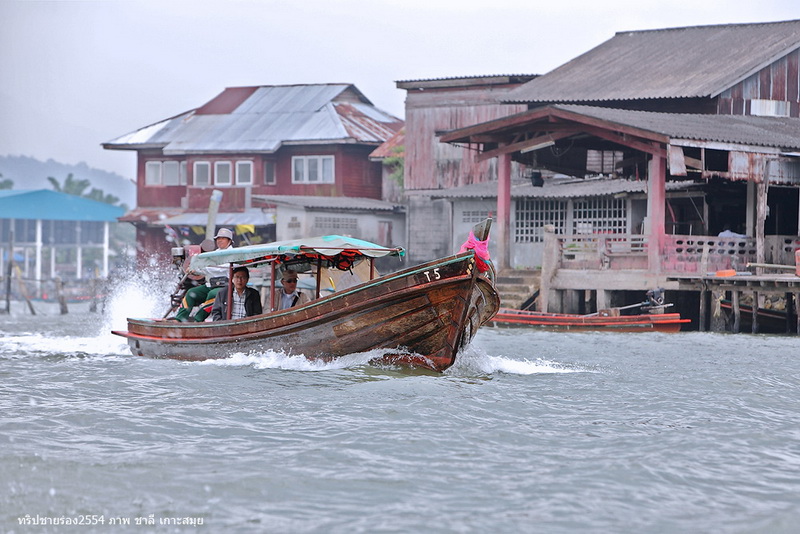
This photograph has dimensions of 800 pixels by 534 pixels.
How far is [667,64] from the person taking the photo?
31.9 metres

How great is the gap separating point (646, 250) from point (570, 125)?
3.25 m

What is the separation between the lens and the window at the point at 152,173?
43531 mm

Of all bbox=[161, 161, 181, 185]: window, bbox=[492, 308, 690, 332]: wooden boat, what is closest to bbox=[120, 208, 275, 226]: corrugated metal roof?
bbox=[161, 161, 181, 185]: window

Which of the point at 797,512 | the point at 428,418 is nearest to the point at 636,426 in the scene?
the point at 428,418

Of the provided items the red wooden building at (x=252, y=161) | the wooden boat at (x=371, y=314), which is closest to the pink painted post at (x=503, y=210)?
the wooden boat at (x=371, y=314)

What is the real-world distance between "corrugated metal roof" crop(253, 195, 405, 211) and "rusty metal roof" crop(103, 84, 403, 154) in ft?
6.97

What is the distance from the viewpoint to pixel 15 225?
61312mm

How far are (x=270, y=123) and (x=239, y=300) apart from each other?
90.3ft

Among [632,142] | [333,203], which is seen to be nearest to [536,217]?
[632,142]

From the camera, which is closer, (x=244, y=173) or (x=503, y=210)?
(x=503, y=210)

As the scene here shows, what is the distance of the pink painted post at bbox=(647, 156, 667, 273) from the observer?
77.6 ft

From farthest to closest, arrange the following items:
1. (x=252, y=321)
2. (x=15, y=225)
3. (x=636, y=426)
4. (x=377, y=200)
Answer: (x=15, y=225) < (x=377, y=200) < (x=252, y=321) < (x=636, y=426)

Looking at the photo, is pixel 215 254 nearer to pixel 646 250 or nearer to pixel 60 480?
pixel 60 480

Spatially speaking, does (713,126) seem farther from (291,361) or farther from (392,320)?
(291,361)
